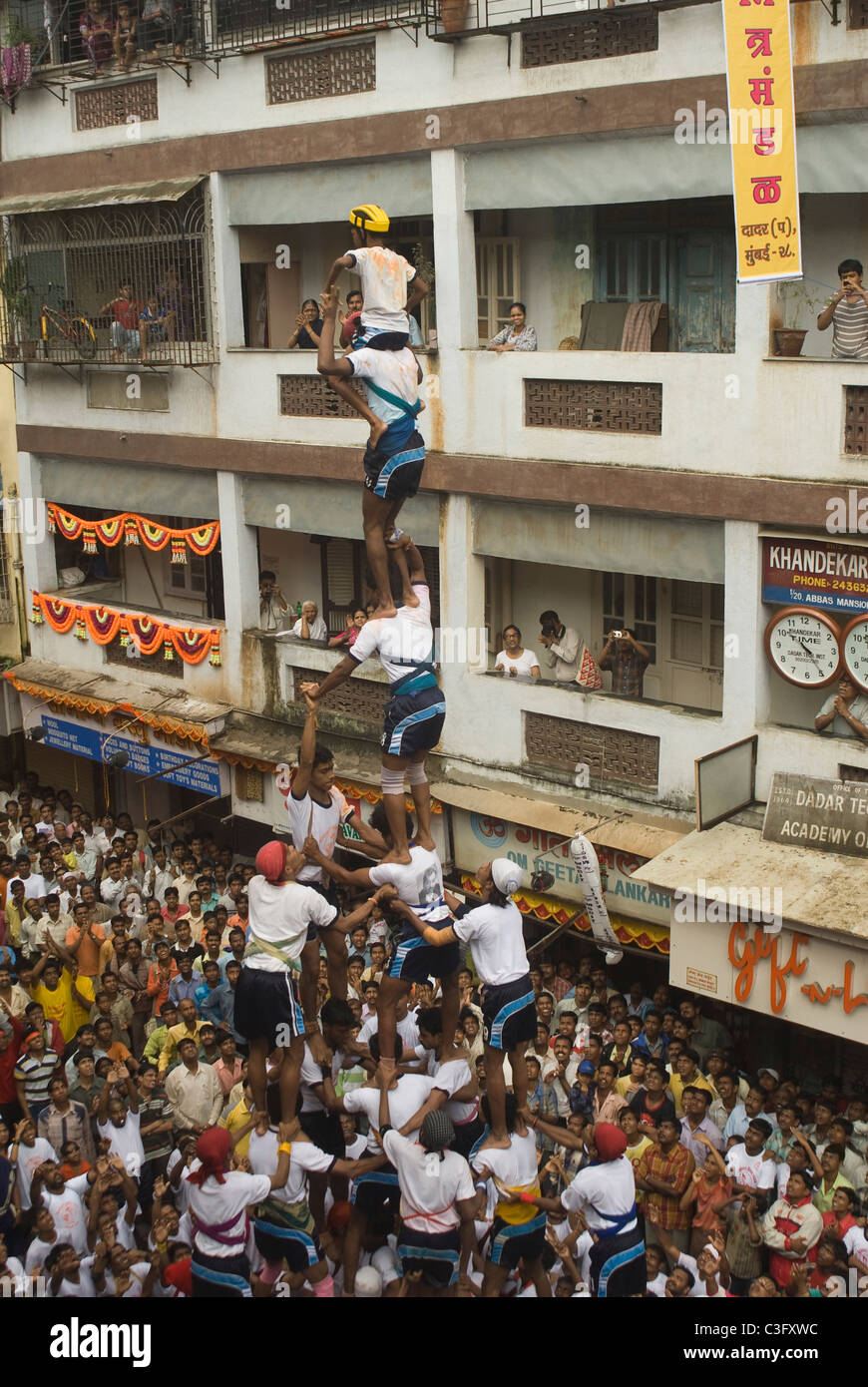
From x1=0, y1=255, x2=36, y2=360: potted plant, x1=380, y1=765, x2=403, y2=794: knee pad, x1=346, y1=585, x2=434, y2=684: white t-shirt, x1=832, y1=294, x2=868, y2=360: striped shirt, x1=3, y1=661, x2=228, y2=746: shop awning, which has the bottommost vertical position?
x1=3, y1=661, x2=228, y2=746: shop awning

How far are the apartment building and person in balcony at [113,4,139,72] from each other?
0.12 m

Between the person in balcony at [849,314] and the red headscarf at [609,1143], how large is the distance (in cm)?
686

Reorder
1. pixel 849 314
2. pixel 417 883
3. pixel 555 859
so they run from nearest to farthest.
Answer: pixel 417 883 → pixel 849 314 → pixel 555 859

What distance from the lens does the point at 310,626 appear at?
1800 cm

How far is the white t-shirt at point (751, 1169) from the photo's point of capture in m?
11.0

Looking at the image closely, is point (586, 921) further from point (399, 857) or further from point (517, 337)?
point (517, 337)

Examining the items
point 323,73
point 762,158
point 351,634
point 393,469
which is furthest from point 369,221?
point 323,73

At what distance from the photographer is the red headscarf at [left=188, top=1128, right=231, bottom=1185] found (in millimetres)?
9258

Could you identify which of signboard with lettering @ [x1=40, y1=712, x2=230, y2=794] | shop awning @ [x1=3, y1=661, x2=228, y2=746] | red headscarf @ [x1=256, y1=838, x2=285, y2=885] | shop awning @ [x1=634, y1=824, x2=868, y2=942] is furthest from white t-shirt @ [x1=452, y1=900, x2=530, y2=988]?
signboard with lettering @ [x1=40, y1=712, x2=230, y2=794]

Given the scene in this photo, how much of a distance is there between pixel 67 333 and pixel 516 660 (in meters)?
7.73

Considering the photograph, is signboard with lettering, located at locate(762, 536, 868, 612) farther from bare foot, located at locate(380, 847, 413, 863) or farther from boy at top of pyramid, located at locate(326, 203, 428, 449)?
bare foot, located at locate(380, 847, 413, 863)

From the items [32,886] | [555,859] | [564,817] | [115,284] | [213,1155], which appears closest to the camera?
[213,1155]

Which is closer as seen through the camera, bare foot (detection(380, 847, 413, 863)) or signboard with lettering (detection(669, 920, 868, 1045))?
bare foot (detection(380, 847, 413, 863))

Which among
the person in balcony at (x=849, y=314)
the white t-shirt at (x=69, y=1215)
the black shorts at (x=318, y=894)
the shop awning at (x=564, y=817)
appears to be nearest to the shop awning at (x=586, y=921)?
the shop awning at (x=564, y=817)
